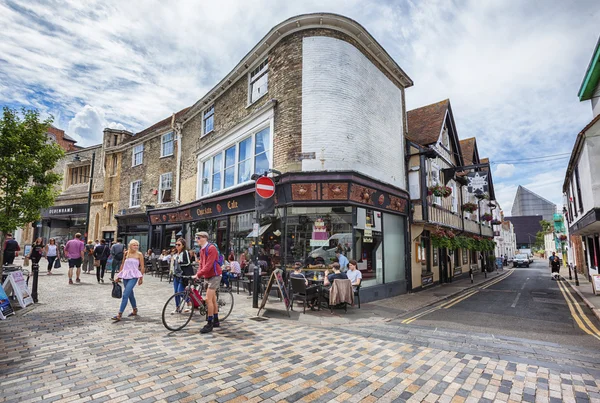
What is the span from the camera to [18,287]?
746cm

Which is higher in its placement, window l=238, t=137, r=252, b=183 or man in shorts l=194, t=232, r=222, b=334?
window l=238, t=137, r=252, b=183

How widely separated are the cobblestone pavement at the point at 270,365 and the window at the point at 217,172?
9.22m

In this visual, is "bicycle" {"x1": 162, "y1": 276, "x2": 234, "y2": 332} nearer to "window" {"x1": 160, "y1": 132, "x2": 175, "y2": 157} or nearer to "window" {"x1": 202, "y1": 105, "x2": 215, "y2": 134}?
"window" {"x1": 202, "y1": 105, "x2": 215, "y2": 134}

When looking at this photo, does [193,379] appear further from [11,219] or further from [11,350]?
[11,219]

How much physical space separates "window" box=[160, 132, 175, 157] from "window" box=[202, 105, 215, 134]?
12.1 feet

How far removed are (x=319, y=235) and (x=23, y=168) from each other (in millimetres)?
8296

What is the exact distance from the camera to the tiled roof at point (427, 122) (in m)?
16.5

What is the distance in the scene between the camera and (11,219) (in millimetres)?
7520

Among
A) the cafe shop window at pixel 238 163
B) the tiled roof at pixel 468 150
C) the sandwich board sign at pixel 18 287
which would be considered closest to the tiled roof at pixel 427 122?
the tiled roof at pixel 468 150

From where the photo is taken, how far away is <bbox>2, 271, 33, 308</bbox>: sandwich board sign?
24.0 feet

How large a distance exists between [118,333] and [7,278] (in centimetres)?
414

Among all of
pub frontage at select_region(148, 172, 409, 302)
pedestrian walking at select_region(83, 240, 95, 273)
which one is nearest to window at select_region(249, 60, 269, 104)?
pub frontage at select_region(148, 172, 409, 302)

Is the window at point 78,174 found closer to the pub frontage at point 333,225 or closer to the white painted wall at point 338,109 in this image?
the pub frontage at point 333,225

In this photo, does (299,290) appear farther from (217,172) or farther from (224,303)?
(217,172)
